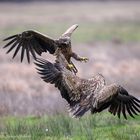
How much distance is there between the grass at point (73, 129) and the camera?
1321 centimetres

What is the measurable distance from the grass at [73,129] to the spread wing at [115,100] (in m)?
0.49

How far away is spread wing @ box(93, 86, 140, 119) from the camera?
12.2 meters

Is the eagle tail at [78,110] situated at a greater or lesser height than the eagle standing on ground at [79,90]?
lesser

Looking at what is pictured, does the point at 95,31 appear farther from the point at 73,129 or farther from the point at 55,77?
the point at 55,77

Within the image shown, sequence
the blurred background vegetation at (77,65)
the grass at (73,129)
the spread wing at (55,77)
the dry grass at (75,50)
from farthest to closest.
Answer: the dry grass at (75,50), the blurred background vegetation at (77,65), the grass at (73,129), the spread wing at (55,77)

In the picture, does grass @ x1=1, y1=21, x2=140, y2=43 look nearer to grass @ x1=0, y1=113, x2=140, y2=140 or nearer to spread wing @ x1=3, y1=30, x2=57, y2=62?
grass @ x1=0, y1=113, x2=140, y2=140

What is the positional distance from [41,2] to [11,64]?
43.2 meters

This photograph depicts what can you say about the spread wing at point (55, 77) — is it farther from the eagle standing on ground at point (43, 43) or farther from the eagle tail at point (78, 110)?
the eagle standing on ground at point (43, 43)

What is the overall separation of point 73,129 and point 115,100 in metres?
1.32

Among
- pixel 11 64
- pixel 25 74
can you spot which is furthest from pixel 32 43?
pixel 11 64

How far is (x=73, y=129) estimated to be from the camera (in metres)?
13.9

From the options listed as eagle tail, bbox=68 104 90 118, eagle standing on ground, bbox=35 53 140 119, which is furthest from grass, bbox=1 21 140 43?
eagle tail, bbox=68 104 90 118

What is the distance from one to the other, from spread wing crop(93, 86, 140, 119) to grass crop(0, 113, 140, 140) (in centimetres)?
49

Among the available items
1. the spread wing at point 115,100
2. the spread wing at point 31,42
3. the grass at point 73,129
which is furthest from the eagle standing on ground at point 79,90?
the spread wing at point 31,42
